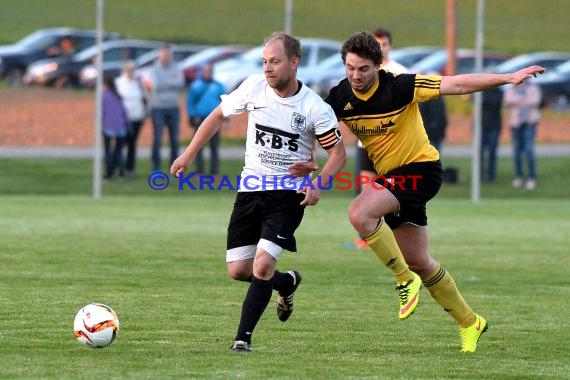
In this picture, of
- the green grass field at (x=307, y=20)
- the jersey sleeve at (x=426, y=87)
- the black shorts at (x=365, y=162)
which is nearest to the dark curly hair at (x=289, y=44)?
the jersey sleeve at (x=426, y=87)

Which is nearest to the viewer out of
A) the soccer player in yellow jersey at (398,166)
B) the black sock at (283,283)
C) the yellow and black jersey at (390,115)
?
the soccer player in yellow jersey at (398,166)

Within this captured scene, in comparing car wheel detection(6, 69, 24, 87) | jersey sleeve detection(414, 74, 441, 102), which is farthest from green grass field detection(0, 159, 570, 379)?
car wheel detection(6, 69, 24, 87)

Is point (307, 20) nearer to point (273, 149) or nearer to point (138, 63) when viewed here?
point (138, 63)

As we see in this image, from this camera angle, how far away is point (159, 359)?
655 cm

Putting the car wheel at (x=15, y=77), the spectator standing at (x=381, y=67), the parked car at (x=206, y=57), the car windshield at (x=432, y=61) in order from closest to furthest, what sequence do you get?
the spectator standing at (x=381, y=67)
the car wheel at (x=15, y=77)
the parked car at (x=206, y=57)
the car windshield at (x=432, y=61)

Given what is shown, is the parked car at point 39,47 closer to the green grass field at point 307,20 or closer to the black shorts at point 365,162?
the green grass field at point 307,20

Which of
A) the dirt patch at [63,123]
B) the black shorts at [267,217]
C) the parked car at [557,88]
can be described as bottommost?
the dirt patch at [63,123]

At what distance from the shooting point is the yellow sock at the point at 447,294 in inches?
294

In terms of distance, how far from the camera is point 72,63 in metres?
30.7

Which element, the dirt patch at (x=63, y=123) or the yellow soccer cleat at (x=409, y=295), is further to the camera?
the dirt patch at (x=63, y=123)

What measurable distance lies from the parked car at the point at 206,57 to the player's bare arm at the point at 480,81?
68.2ft

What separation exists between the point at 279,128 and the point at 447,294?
148 cm

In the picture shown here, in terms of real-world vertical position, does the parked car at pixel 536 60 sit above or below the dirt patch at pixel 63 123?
above

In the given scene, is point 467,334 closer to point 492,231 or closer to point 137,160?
point 492,231
